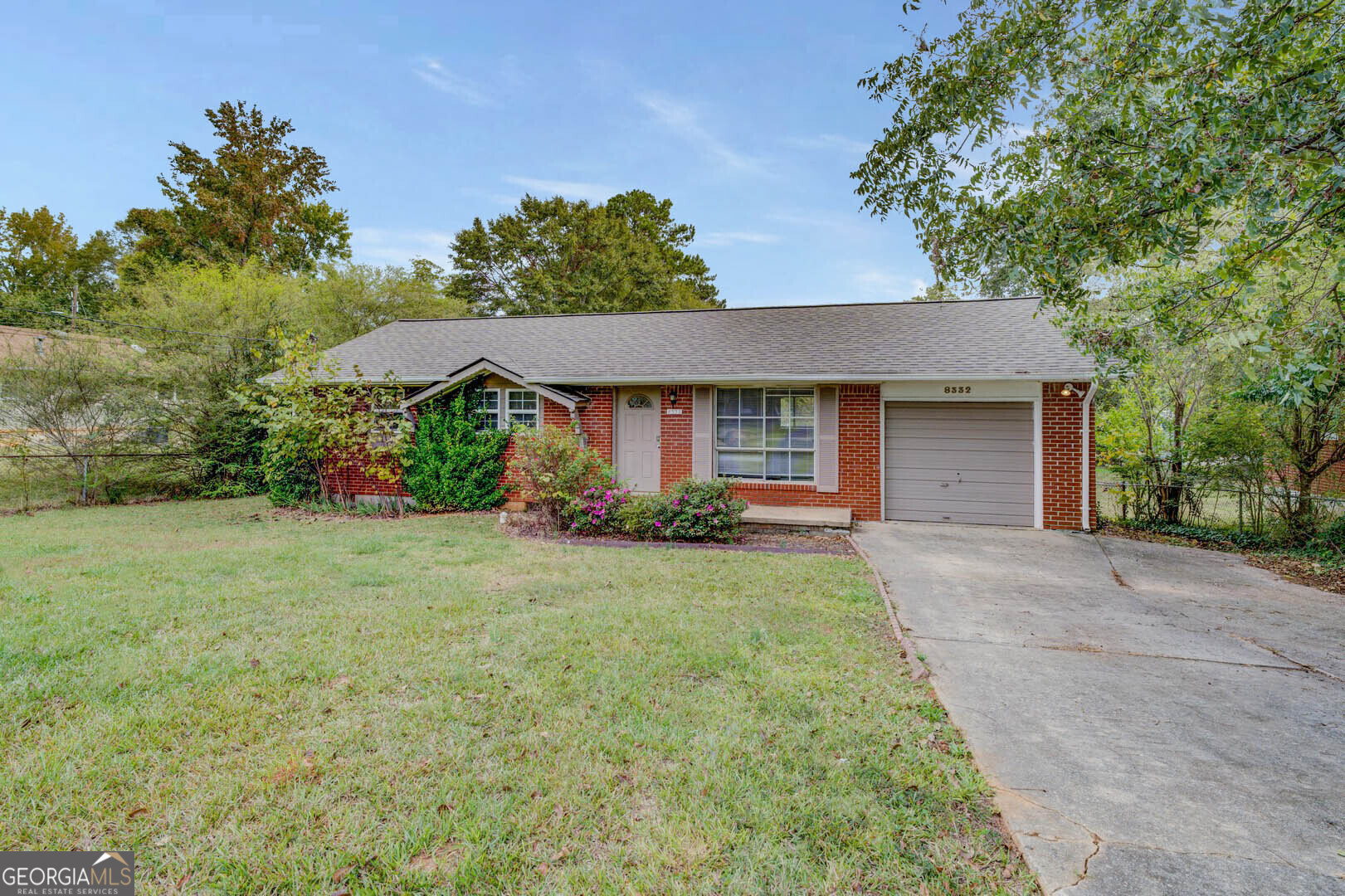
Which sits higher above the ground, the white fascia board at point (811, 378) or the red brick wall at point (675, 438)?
the white fascia board at point (811, 378)

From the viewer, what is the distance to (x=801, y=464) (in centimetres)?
1070

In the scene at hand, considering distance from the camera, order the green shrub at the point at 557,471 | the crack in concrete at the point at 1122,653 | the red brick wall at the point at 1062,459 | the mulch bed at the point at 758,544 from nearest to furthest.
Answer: the crack in concrete at the point at 1122,653
the mulch bed at the point at 758,544
the green shrub at the point at 557,471
the red brick wall at the point at 1062,459

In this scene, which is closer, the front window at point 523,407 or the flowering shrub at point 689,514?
the flowering shrub at point 689,514

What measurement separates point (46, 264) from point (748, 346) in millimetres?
43113

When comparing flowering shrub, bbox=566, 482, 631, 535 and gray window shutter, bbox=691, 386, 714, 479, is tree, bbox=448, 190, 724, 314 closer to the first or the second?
gray window shutter, bbox=691, 386, 714, 479

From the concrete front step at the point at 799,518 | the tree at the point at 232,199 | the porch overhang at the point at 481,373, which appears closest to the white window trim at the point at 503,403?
the porch overhang at the point at 481,373

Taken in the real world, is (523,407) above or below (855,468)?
above

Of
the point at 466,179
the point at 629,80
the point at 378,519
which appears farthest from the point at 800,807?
the point at 466,179

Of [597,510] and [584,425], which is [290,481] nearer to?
[584,425]

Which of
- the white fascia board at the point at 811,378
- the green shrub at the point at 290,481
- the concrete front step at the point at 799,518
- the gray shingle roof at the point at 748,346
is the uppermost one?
the gray shingle roof at the point at 748,346

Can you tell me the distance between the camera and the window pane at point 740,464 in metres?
10.9

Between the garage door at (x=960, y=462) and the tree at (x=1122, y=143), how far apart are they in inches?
153

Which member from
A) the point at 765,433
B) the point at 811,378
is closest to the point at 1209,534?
the point at 811,378

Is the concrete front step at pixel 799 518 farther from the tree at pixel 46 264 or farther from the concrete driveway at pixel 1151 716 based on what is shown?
the tree at pixel 46 264
